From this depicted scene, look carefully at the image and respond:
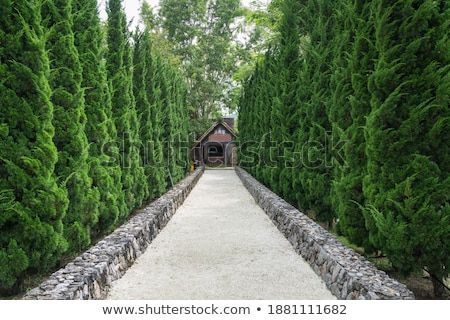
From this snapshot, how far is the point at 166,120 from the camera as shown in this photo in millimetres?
17469

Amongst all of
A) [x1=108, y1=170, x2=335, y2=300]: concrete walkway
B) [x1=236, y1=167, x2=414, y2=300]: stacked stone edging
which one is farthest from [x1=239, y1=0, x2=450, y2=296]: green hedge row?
[x1=108, y1=170, x2=335, y2=300]: concrete walkway

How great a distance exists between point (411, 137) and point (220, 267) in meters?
3.40

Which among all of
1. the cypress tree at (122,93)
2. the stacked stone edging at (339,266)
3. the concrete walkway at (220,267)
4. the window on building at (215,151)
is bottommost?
the concrete walkway at (220,267)

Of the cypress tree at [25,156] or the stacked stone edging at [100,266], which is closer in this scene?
the stacked stone edging at [100,266]

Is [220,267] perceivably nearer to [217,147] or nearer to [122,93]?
[122,93]

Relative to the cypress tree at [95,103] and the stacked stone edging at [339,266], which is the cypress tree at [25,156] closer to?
the cypress tree at [95,103]

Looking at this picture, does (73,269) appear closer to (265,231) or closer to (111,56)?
(265,231)

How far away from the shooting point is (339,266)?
4.35 meters

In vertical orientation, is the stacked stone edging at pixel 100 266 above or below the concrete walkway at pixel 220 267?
above

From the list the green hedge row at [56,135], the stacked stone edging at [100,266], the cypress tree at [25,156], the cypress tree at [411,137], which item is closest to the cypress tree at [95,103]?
the green hedge row at [56,135]

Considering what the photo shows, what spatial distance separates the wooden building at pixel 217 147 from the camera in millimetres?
37791

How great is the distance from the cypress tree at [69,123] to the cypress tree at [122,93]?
2859 mm

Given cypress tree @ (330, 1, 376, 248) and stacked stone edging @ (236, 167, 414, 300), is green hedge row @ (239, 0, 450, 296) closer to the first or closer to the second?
cypress tree @ (330, 1, 376, 248)

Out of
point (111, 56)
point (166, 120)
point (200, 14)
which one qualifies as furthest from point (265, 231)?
point (200, 14)
